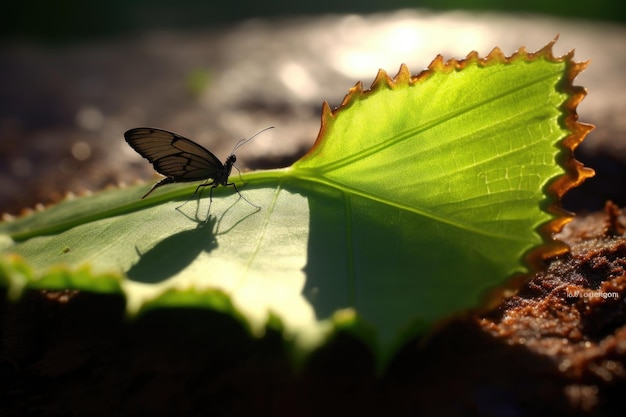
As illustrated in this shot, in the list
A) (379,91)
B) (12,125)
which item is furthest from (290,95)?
(379,91)

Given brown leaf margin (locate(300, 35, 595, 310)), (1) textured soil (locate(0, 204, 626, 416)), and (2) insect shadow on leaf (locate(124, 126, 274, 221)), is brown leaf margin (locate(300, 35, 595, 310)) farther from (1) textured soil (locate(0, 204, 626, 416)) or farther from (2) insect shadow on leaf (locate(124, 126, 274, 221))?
(2) insect shadow on leaf (locate(124, 126, 274, 221))

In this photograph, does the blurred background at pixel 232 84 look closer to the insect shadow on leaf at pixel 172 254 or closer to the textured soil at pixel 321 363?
the textured soil at pixel 321 363

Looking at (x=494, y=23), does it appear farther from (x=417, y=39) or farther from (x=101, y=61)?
(x=101, y=61)

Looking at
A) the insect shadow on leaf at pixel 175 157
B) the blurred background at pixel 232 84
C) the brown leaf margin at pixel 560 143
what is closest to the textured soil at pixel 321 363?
the brown leaf margin at pixel 560 143

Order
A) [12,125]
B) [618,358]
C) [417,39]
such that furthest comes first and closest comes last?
[417,39], [12,125], [618,358]

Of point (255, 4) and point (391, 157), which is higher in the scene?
point (255, 4)

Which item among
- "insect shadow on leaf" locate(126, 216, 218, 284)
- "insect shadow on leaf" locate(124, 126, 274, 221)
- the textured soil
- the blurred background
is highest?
the blurred background

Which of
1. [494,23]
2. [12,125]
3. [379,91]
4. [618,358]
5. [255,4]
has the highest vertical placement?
[255,4]

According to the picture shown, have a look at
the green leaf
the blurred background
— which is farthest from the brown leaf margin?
the blurred background
